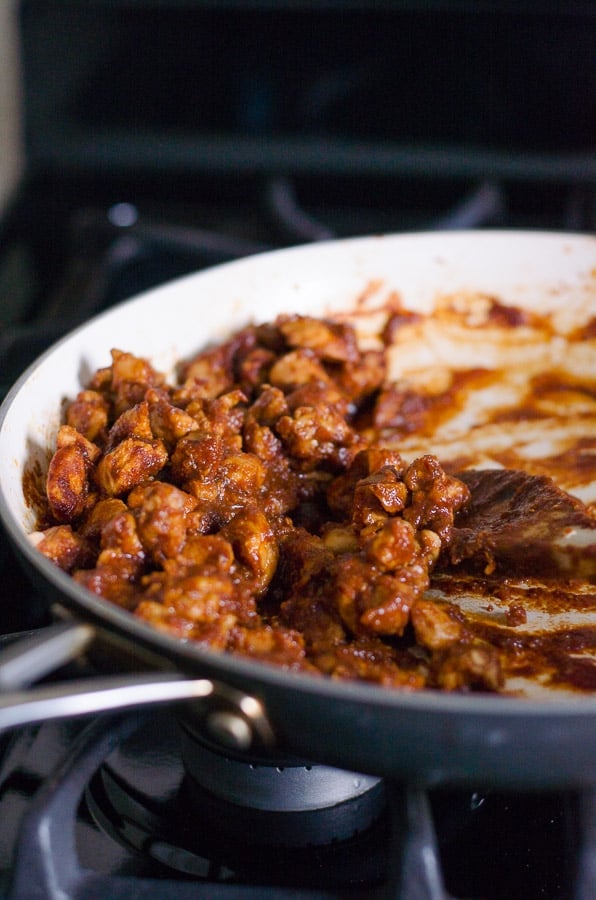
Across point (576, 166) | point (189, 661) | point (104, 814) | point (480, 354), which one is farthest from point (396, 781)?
point (576, 166)

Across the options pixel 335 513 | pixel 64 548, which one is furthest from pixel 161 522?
pixel 335 513

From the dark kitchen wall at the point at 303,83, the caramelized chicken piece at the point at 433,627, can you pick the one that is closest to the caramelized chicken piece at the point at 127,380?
the caramelized chicken piece at the point at 433,627

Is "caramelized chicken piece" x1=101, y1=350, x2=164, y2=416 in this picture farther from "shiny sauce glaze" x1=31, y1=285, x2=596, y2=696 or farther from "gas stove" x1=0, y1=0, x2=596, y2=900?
"gas stove" x1=0, y1=0, x2=596, y2=900

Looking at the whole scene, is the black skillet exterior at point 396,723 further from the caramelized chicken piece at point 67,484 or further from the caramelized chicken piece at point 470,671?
the caramelized chicken piece at point 67,484

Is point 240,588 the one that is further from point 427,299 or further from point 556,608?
point 427,299

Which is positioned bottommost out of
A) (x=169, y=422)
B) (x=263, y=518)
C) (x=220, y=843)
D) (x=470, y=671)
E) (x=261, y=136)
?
(x=220, y=843)

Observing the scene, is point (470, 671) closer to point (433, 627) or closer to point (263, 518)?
point (433, 627)

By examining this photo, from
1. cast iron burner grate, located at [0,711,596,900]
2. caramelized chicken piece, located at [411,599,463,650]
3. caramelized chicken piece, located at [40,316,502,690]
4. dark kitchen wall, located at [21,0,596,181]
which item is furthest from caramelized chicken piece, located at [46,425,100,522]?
dark kitchen wall, located at [21,0,596,181]

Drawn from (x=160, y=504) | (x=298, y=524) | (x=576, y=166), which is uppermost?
(x=576, y=166)
